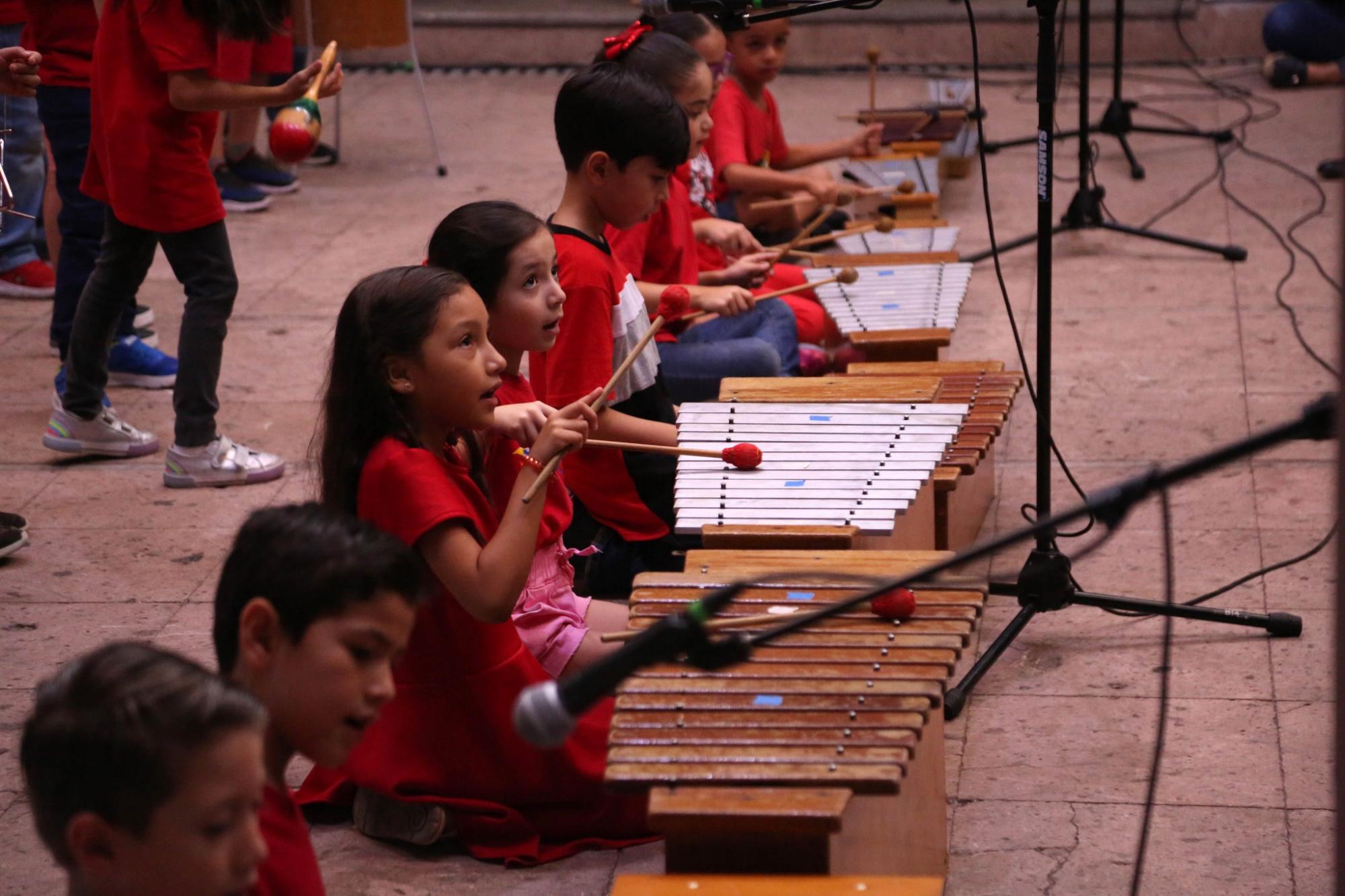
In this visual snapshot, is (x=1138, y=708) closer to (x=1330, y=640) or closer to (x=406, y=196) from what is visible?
(x=1330, y=640)

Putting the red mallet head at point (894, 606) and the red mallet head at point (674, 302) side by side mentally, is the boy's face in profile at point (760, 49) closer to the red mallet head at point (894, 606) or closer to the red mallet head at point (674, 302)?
the red mallet head at point (674, 302)

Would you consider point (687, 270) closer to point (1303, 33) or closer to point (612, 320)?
point (612, 320)

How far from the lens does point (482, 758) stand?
313cm

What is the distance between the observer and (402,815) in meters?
3.12

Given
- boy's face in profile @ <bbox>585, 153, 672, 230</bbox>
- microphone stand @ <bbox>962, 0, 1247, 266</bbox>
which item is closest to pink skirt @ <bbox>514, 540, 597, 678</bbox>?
boy's face in profile @ <bbox>585, 153, 672, 230</bbox>

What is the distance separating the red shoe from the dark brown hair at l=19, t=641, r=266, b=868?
5.26 meters

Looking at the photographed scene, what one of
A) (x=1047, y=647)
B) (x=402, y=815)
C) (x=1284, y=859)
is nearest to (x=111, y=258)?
(x=402, y=815)

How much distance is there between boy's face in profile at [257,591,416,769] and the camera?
208 cm

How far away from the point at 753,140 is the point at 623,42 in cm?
154

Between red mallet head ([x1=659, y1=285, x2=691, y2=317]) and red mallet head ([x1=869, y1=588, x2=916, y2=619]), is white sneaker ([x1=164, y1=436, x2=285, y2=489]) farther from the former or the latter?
red mallet head ([x1=869, y1=588, x2=916, y2=619])

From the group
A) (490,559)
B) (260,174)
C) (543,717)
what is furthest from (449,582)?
(260,174)

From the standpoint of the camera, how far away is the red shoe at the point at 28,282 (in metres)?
6.65

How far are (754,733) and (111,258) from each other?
10.0ft

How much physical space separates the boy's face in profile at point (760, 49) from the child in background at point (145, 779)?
14.5 ft
